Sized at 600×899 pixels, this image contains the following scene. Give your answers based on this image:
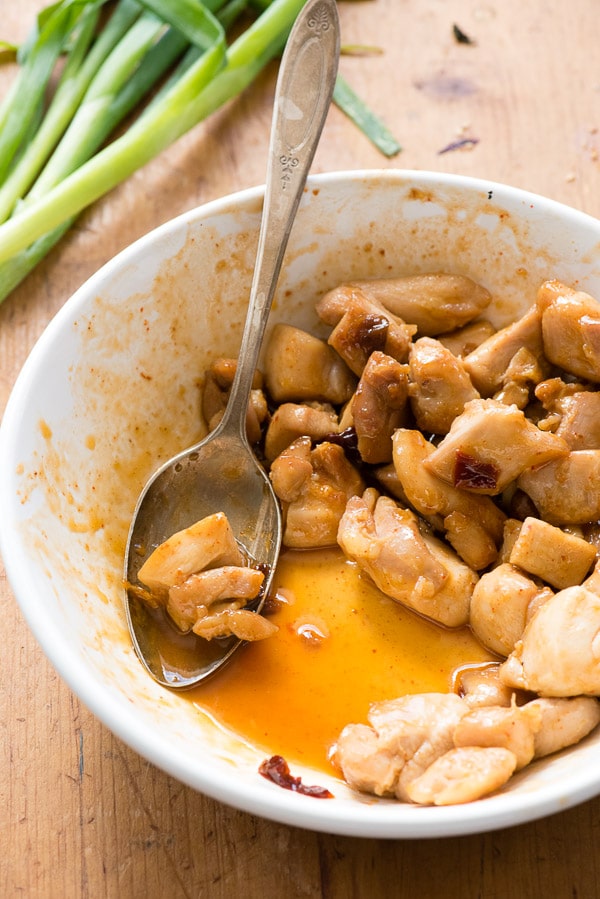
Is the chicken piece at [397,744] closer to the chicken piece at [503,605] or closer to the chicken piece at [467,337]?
the chicken piece at [503,605]

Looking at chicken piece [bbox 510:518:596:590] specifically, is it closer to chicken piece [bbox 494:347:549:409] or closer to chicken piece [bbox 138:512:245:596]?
chicken piece [bbox 494:347:549:409]

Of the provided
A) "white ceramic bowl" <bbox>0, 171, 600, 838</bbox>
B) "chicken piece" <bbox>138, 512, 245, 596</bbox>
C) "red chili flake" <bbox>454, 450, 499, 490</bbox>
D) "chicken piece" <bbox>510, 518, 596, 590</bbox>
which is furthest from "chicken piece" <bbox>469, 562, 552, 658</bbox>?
"chicken piece" <bbox>138, 512, 245, 596</bbox>

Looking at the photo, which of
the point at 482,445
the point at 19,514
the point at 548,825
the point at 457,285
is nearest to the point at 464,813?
the point at 548,825

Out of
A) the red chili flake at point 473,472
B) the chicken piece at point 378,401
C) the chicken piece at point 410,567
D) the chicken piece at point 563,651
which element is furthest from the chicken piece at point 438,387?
the chicken piece at point 563,651

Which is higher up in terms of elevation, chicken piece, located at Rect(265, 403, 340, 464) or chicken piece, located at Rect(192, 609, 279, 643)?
chicken piece, located at Rect(265, 403, 340, 464)

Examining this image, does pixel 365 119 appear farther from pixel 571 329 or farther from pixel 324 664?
pixel 324 664

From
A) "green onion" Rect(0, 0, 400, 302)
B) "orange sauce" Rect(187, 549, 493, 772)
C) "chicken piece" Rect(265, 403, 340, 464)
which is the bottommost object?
"orange sauce" Rect(187, 549, 493, 772)

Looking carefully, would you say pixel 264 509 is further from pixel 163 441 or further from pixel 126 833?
pixel 126 833
